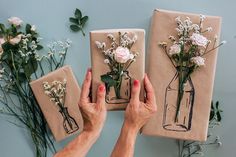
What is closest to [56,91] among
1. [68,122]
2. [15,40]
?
[68,122]

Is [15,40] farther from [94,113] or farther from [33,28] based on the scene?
[94,113]

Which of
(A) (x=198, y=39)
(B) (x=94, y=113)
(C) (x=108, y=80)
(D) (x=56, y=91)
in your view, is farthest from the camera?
(D) (x=56, y=91)

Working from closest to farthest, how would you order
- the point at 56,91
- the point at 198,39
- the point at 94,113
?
the point at 94,113 → the point at 198,39 → the point at 56,91

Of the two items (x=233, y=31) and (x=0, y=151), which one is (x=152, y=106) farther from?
(x=0, y=151)

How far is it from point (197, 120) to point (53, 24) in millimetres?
872

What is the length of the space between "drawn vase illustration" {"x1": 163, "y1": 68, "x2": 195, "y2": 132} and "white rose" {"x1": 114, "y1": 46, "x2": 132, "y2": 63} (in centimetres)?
30

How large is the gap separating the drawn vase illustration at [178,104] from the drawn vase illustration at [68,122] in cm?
49

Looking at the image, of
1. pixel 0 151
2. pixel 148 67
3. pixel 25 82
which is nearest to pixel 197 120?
pixel 148 67

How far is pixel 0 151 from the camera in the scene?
2008 mm

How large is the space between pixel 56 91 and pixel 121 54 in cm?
54

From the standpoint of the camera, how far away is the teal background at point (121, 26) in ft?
5.70

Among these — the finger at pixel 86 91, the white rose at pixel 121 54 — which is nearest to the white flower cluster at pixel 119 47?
the white rose at pixel 121 54

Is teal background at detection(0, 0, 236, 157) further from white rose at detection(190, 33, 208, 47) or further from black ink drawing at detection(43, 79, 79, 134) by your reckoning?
white rose at detection(190, 33, 208, 47)

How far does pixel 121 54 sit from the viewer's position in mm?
1387
